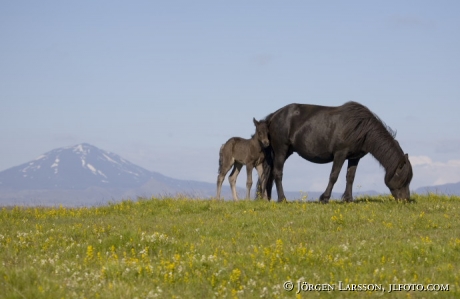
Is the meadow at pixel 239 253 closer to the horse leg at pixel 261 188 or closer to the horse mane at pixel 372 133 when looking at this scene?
the horse mane at pixel 372 133

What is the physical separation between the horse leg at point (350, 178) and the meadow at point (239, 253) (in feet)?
7.60

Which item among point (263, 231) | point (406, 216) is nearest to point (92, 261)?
point (263, 231)

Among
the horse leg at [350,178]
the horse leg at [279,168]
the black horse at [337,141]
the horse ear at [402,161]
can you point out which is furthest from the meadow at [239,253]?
the horse leg at [279,168]

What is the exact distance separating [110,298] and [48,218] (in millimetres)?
10628

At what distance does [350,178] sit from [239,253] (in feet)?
36.1

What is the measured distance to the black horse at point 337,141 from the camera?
21031 millimetres

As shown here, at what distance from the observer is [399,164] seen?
20766 mm

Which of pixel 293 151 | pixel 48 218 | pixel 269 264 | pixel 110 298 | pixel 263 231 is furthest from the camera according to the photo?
pixel 293 151

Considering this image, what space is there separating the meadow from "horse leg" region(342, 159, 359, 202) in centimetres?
232

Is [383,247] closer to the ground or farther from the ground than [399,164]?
closer to the ground

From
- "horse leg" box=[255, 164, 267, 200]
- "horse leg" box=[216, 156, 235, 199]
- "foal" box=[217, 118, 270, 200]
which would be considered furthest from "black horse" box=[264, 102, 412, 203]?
"horse leg" box=[216, 156, 235, 199]

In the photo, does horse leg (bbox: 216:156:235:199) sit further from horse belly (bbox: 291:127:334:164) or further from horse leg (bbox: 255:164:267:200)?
horse belly (bbox: 291:127:334:164)

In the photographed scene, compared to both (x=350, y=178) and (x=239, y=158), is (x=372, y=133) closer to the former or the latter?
(x=350, y=178)

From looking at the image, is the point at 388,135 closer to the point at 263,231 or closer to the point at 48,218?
the point at 263,231
